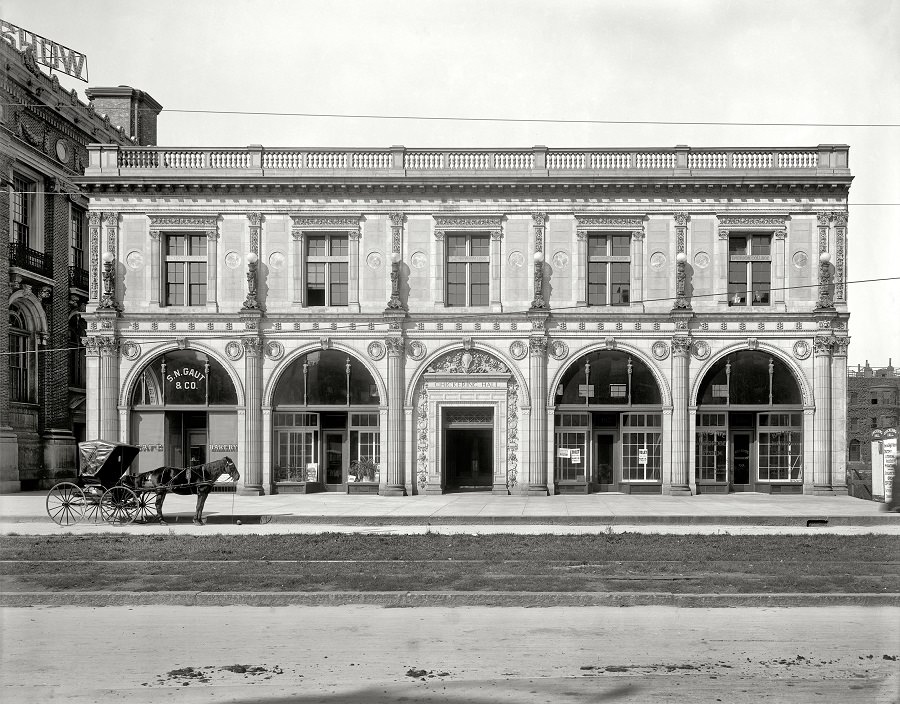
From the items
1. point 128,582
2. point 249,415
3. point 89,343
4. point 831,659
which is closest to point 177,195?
point 89,343

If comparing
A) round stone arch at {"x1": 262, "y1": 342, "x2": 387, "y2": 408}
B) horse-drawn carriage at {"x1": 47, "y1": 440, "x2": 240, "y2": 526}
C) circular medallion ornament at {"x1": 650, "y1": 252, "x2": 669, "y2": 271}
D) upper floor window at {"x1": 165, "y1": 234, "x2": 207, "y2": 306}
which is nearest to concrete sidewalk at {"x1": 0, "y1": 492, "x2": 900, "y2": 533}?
horse-drawn carriage at {"x1": 47, "y1": 440, "x2": 240, "y2": 526}

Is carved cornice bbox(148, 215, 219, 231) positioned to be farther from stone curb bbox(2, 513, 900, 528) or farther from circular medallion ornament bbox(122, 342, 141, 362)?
stone curb bbox(2, 513, 900, 528)

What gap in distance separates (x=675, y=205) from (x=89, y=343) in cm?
2307

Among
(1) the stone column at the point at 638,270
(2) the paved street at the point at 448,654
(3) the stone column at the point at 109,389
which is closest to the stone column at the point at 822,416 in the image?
(1) the stone column at the point at 638,270

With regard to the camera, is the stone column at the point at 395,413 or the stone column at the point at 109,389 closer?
the stone column at the point at 395,413

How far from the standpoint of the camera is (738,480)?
34.4m

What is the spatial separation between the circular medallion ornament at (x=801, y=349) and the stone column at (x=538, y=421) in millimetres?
9451

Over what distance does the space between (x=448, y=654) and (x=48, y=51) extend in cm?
3763

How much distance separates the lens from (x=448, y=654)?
10.0 meters

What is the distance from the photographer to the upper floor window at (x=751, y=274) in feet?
113

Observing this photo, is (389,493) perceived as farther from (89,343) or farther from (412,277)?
(89,343)

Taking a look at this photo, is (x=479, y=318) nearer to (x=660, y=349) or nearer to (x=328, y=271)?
(x=328, y=271)

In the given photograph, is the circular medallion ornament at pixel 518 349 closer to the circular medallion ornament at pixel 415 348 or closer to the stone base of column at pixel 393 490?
the circular medallion ornament at pixel 415 348

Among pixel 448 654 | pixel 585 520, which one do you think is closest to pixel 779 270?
pixel 585 520
